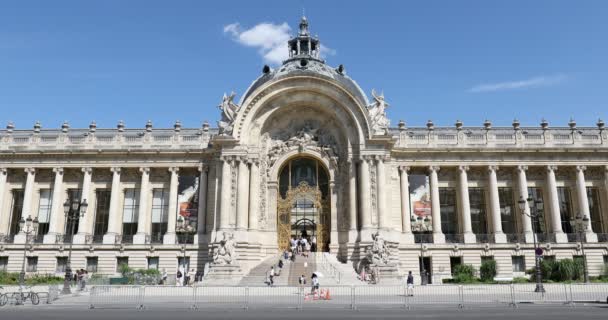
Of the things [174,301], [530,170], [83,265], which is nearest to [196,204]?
[83,265]

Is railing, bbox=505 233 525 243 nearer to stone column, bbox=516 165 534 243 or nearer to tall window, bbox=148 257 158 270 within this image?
stone column, bbox=516 165 534 243

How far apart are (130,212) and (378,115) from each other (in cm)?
2186

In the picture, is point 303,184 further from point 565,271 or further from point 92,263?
point 565,271

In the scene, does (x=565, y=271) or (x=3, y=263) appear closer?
(x=565, y=271)

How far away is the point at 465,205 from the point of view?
38.3 m

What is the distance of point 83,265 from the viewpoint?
3744 cm

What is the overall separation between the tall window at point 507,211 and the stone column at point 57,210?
36214mm

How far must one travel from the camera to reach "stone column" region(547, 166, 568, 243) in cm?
3747

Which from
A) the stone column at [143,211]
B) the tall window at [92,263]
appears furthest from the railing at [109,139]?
the tall window at [92,263]

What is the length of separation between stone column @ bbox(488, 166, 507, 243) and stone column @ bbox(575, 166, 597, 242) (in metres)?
6.40

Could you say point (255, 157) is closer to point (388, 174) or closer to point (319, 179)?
point (319, 179)

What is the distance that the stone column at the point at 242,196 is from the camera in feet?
115

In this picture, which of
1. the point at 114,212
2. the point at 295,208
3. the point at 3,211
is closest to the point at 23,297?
the point at 114,212

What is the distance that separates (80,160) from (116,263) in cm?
921
